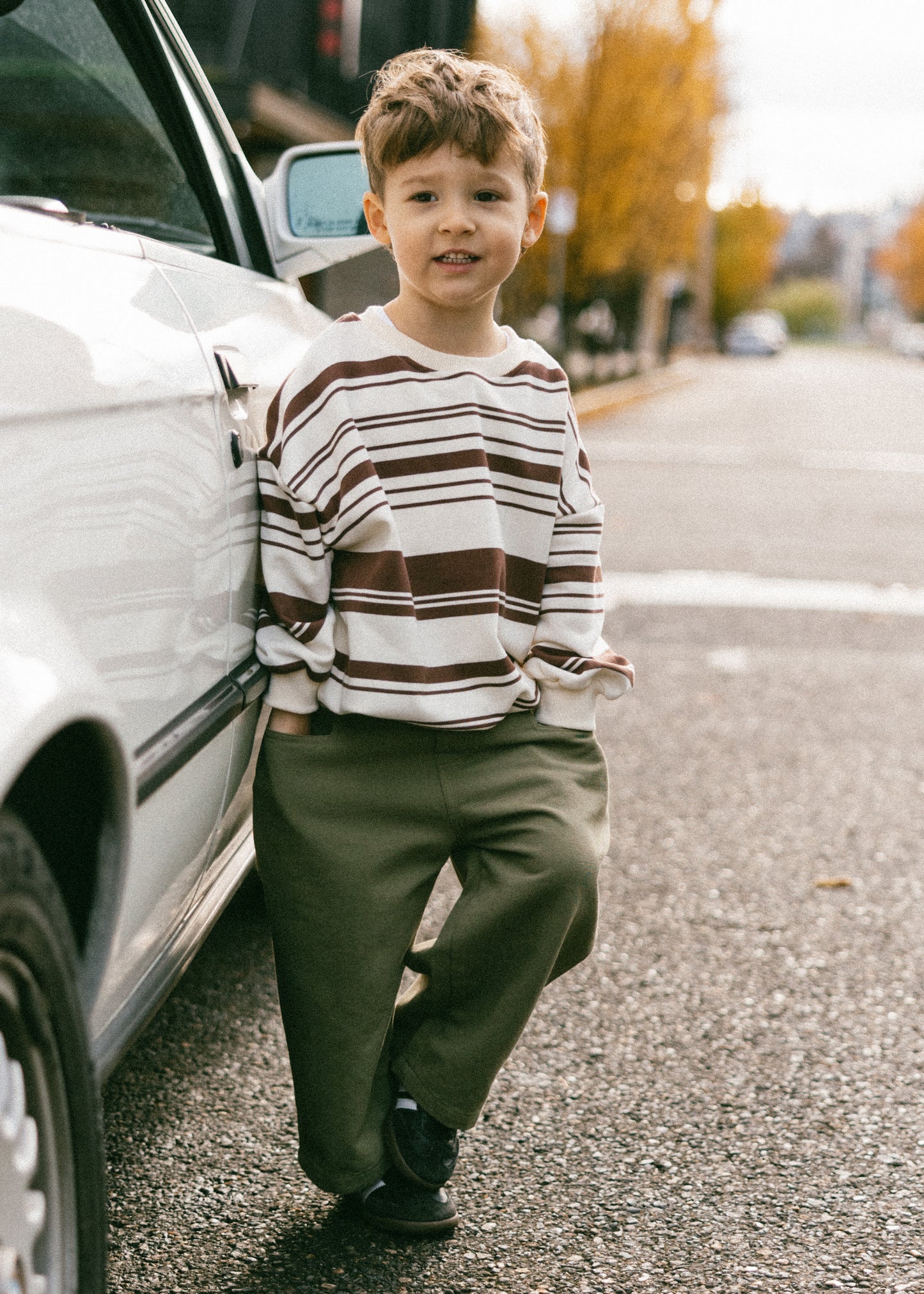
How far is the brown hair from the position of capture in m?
1.77

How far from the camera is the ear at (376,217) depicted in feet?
6.27

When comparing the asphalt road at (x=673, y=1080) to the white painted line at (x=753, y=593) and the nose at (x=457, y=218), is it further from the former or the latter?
the white painted line at (x=753, y=593)

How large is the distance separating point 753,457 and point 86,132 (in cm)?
1070

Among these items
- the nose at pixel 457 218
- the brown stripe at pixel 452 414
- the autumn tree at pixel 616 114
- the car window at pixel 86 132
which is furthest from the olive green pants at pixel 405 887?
the autumn tree at pixel 616 114

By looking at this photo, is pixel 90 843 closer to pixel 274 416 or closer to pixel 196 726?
pixel 196 726

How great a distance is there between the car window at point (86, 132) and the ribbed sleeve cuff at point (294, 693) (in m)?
0.93

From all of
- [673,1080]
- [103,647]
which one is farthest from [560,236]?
[103,647]

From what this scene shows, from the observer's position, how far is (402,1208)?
1.96m

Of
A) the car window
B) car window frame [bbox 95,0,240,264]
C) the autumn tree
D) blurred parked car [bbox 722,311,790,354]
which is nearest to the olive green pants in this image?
car window frame [bbox 95,0,240,264]

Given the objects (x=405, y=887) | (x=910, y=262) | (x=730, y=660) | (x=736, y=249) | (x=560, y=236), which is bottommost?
(x=910, y=262)

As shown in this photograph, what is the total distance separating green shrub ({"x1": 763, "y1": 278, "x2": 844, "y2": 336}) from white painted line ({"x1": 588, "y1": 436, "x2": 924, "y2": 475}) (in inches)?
3842

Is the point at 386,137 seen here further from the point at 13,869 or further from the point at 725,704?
the point at 725,704

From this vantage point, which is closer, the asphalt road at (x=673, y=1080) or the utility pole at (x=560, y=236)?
the asphalt road at (x=673, y=1080)

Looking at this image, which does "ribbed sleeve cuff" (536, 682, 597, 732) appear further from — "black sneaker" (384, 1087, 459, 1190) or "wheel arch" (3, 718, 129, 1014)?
"wheel arch" (3, 718, 129, 1014)
